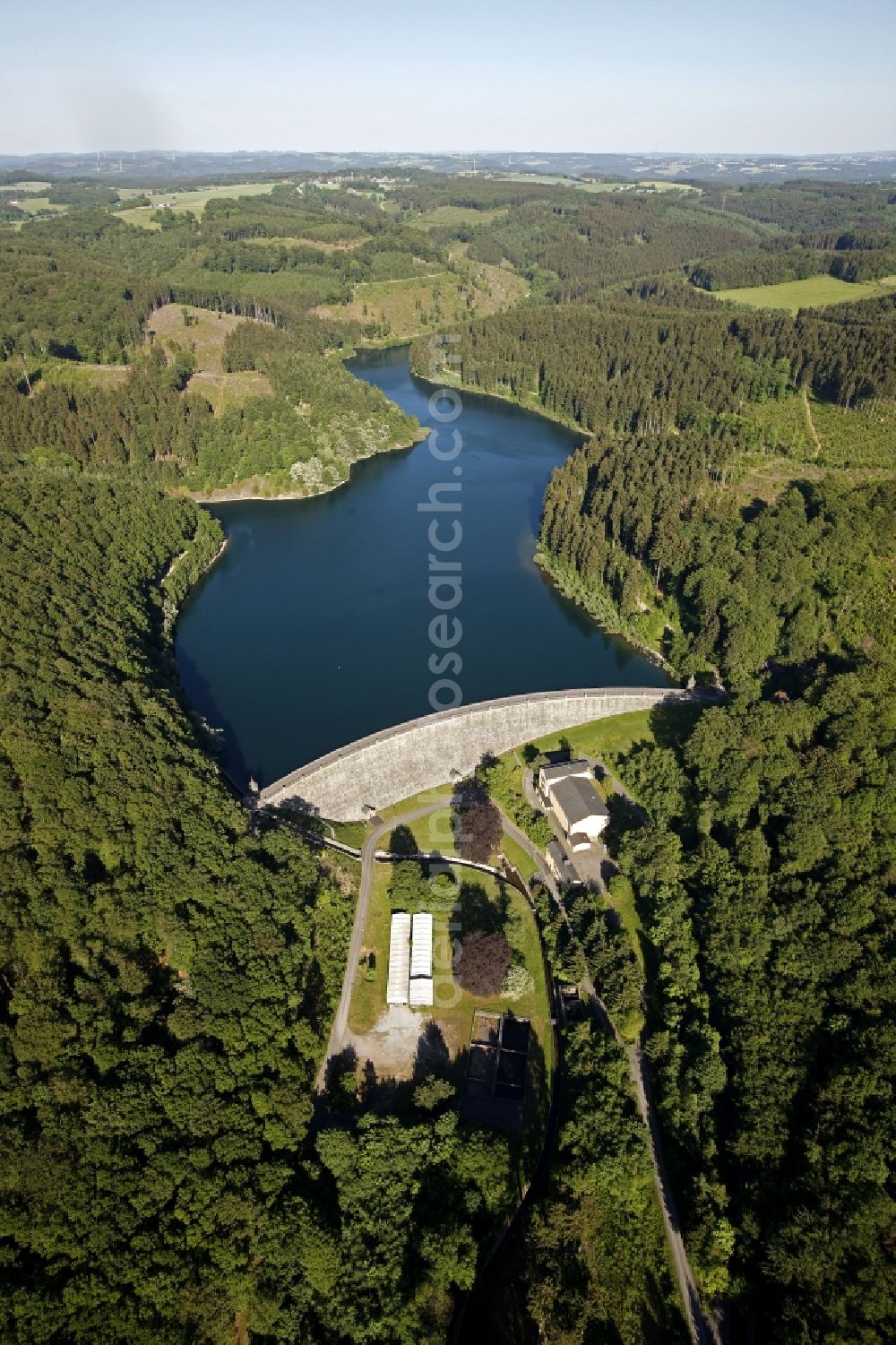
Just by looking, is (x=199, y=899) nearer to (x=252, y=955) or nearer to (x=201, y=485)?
(x=252, y=955)

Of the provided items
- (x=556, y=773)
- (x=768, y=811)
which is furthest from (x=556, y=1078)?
(x=768, y=811)

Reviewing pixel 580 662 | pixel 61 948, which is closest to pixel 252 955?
pixel 61 948

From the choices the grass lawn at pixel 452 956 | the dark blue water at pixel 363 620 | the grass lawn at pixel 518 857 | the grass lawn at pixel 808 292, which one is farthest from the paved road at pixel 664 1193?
the grass lawn at pixel 808 292

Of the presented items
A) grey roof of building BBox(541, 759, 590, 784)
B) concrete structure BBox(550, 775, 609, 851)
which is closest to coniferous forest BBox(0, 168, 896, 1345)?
concrete structure BBox(550, 775, 609, 851)

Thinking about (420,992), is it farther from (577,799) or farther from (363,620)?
(363,620)

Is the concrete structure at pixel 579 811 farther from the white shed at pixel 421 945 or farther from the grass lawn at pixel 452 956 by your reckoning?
the white shed at pixel 421 945

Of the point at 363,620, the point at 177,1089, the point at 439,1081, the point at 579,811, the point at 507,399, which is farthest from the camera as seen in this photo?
the point at 507,399
